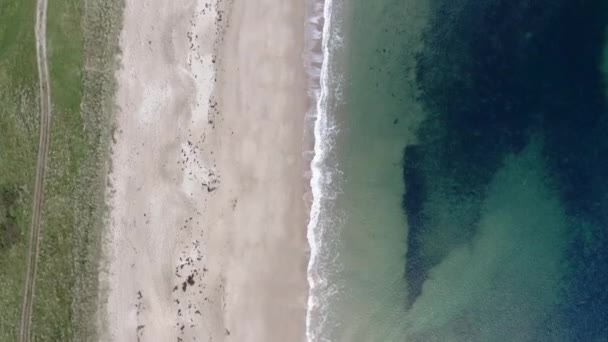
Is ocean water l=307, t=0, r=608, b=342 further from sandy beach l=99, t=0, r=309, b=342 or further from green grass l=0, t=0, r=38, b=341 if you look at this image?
green grass l=0, t=0, r=38, b=341

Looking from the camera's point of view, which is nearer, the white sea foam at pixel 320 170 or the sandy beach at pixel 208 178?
the sandy beach at pixel 208 178

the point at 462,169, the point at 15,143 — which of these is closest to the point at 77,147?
the point at 15,143

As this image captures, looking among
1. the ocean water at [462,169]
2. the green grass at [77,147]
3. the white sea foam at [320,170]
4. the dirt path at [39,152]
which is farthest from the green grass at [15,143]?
the ocean water at [462,169]

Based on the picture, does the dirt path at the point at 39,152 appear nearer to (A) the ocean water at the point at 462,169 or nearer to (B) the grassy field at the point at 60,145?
(B) the grassy field at the point at 60,145

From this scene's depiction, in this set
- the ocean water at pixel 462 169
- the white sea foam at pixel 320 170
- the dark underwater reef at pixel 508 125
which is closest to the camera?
the white sea foam at pixel 320 170

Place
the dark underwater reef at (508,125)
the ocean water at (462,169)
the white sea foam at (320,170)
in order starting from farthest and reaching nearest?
1. the dark underwater reef at (508,125)
2. the ocean water at (462,169)
3. the white sea foam at (320,170)

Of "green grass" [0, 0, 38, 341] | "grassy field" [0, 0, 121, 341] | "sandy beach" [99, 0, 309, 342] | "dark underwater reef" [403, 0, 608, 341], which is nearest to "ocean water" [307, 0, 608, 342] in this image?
"dark underwater reef" [403, 0, 608, 341]
